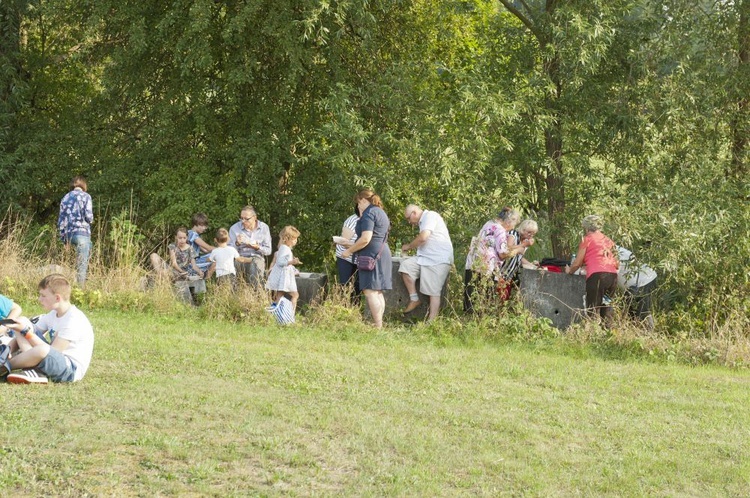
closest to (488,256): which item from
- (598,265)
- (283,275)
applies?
(598,265)

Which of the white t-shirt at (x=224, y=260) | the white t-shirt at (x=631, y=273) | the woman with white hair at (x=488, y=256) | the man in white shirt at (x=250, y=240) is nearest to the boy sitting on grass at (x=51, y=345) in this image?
the white t-shirt at (x=224, y=260)

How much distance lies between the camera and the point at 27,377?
8297mm

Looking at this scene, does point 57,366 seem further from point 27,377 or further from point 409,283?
point 409,283

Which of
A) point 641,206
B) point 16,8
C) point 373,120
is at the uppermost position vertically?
point 16,8

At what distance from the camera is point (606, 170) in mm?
15898

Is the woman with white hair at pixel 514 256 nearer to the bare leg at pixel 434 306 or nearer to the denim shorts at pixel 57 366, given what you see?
the bare leg at pixel 434 306

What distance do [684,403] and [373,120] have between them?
927cm

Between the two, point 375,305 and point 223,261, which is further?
→ point 223,261

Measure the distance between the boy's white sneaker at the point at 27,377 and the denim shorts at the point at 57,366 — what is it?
52 millimetres

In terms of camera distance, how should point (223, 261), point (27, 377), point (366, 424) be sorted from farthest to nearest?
point (223, 261) → point (27, 377) → point (366, 424)

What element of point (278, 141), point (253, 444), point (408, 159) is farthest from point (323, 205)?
point (253, 444)

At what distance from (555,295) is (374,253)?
221cm

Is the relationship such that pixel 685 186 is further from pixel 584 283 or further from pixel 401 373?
pixel 401 373

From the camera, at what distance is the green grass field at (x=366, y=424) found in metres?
6.43
